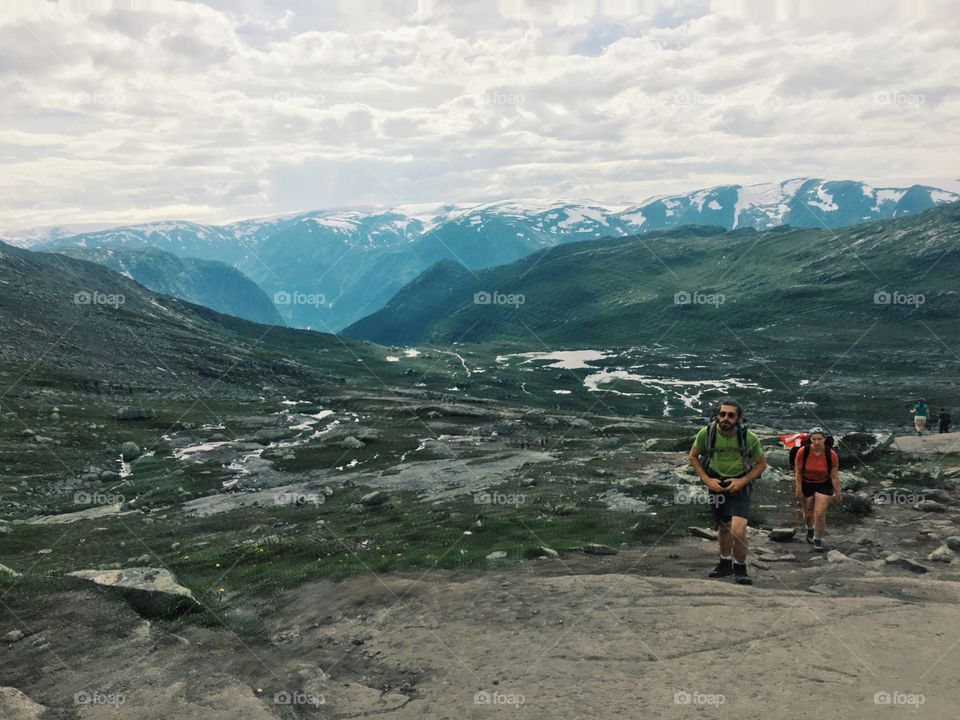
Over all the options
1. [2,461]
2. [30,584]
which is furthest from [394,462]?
[30,584]

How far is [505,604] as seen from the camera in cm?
1631

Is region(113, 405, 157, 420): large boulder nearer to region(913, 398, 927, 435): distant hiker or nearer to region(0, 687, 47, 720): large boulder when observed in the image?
region(0, 687, 47, 720): large boulder

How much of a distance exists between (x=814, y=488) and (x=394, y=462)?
129 feet

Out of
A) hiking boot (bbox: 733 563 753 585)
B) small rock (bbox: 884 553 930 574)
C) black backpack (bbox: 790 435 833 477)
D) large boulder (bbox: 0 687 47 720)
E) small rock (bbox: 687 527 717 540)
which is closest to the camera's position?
large boulder (bbox: 0 687 47 720)

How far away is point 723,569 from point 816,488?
16.2 ft

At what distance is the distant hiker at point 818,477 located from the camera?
19.3 meters

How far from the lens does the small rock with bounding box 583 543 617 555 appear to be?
20047 millimetres

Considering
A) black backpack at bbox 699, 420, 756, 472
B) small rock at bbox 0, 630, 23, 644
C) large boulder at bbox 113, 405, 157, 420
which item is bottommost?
large boulder at bbox 113, 405, 157, 420

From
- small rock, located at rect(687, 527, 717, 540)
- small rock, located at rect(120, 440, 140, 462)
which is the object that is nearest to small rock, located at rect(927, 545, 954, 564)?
small rock, located at rect(687, 527, 717, 540)

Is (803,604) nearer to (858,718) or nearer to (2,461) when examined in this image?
(858,718)

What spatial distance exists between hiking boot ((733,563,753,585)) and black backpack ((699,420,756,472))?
2703 mm

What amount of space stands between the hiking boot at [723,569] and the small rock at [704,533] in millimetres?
3997

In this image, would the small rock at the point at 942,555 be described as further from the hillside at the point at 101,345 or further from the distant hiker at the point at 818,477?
the hillside at the point at 101,345

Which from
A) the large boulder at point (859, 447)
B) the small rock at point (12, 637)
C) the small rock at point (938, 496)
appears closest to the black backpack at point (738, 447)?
the small rock at point (938, 496)
